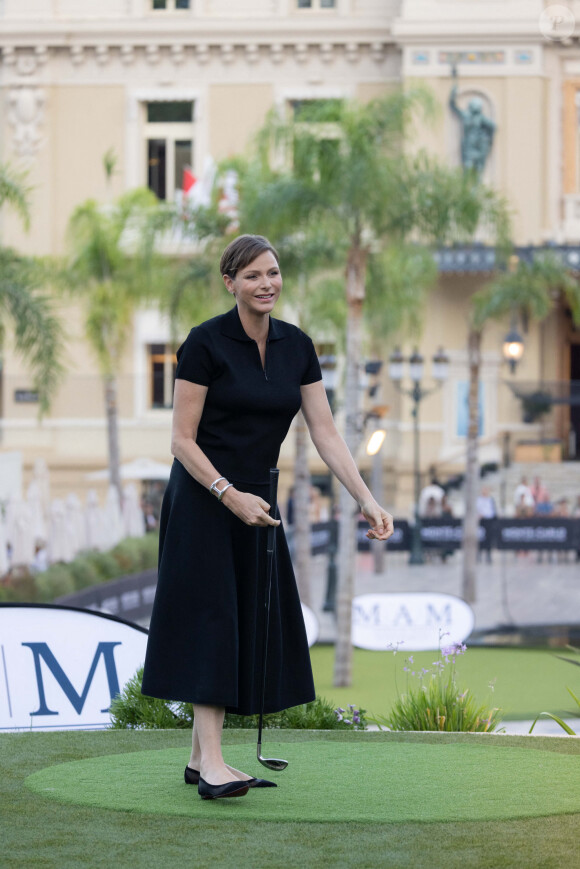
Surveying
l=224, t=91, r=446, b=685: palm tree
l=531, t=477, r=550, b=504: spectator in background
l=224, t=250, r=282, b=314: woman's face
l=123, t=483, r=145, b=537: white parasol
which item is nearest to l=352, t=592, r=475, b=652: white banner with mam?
l=224, t=91, r=446, b=685: palm tree

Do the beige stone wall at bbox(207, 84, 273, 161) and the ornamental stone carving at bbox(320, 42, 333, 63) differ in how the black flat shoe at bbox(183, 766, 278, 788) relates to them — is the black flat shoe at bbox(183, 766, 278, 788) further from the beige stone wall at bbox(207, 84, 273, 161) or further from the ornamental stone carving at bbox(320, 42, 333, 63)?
the ornamental stone carving at bbox(320, 42, 333, 63)

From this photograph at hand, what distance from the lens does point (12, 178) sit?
667 inches

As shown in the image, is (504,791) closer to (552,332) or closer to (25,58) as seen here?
(552,332)

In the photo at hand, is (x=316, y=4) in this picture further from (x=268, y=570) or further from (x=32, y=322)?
(x=268, y=570)

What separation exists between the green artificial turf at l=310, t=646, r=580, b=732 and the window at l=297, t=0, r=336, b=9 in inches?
698

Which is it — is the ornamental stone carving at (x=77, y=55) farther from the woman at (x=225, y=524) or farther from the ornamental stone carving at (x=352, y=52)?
the woman at (x=225, y=524)

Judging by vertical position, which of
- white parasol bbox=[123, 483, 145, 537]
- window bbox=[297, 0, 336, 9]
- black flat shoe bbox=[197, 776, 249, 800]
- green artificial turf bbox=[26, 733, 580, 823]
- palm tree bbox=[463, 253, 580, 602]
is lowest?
green artificial turf bbox=[26, 733, 580, 823]

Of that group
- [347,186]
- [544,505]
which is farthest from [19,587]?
[544,505]

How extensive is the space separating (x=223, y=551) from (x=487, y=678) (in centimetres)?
1298

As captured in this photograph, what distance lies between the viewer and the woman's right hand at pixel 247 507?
4117mm

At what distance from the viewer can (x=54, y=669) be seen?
232 inches

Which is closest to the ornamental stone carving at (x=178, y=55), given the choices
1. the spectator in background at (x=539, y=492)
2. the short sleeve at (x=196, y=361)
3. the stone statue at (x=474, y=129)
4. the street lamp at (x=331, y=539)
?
the stone statue at (x=474, y=129)

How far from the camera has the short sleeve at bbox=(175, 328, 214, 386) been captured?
4.25 metres

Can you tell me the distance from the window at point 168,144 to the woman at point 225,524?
93.2 ft
